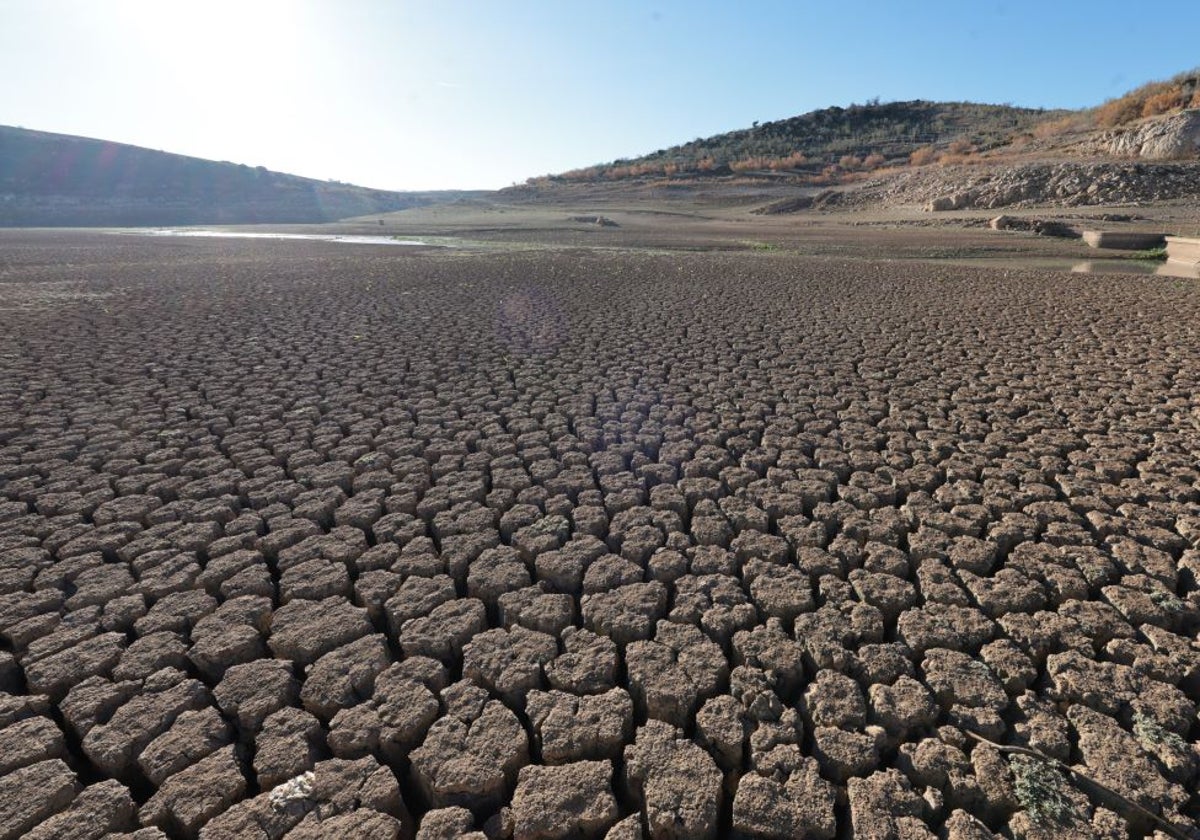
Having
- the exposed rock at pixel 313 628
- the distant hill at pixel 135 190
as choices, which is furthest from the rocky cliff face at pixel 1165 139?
the distant hill at pixel 135 190

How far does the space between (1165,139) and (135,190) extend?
70.8 meters

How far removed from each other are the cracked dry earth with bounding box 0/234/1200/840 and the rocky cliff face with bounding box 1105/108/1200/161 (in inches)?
999

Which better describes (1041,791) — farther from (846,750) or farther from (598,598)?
(598,598)

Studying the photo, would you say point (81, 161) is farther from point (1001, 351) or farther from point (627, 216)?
point (1001, 351)

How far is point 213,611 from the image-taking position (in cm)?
270

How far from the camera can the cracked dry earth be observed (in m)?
1.92

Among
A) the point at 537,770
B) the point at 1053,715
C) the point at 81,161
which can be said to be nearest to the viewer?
the point at 537,770

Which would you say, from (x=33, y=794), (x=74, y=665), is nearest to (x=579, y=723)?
(x=33, y=794)

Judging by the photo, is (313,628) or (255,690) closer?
(255,690)

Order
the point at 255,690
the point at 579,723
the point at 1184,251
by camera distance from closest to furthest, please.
→ the point at 579,723 < the point at 255,690 < the point at 1184,251

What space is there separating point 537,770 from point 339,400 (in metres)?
4.01

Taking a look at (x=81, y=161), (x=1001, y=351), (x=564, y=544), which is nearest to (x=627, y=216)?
(x=1001, y=351)

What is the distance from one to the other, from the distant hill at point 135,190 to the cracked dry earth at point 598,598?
51.5m

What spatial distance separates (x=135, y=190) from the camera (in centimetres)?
5628
